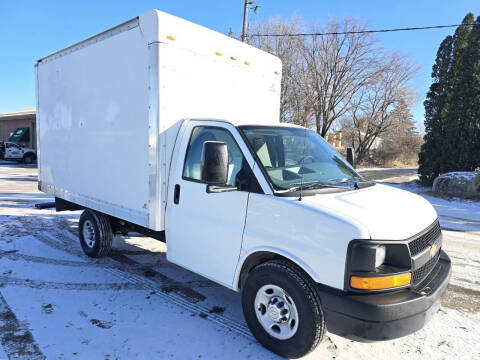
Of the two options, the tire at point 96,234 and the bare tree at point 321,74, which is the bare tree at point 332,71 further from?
the tire at point 96,234

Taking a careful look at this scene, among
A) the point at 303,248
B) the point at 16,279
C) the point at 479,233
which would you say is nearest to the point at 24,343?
the point at 16,279

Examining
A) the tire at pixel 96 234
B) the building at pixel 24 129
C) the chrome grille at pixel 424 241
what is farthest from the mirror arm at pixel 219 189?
the building at pixel 24 129

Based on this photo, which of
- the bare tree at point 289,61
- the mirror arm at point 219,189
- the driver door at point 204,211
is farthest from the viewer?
the bare tree at point 289,61

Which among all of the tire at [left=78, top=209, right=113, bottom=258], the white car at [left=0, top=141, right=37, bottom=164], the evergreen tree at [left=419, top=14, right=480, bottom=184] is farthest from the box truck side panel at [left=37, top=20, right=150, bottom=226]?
the white car at [left=0, top=141, right=37, bottom=164]

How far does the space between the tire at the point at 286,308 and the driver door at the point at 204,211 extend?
32cm

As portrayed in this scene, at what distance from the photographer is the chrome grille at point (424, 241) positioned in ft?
9.02

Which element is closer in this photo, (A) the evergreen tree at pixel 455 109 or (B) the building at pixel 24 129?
(A) the evergreen tree at pixel 455 109

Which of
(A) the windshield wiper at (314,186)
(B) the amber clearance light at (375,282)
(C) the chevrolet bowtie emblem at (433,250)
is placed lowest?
(B) the amber clearance light at (375,282)

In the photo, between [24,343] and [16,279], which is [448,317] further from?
[16,279]

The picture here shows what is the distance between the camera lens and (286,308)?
2959mm

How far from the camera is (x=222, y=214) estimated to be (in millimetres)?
3391

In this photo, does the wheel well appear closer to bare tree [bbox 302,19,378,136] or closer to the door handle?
the door handle

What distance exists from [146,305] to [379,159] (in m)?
37.4

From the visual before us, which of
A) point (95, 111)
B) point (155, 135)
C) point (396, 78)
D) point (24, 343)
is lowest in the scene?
point (24, 343)
